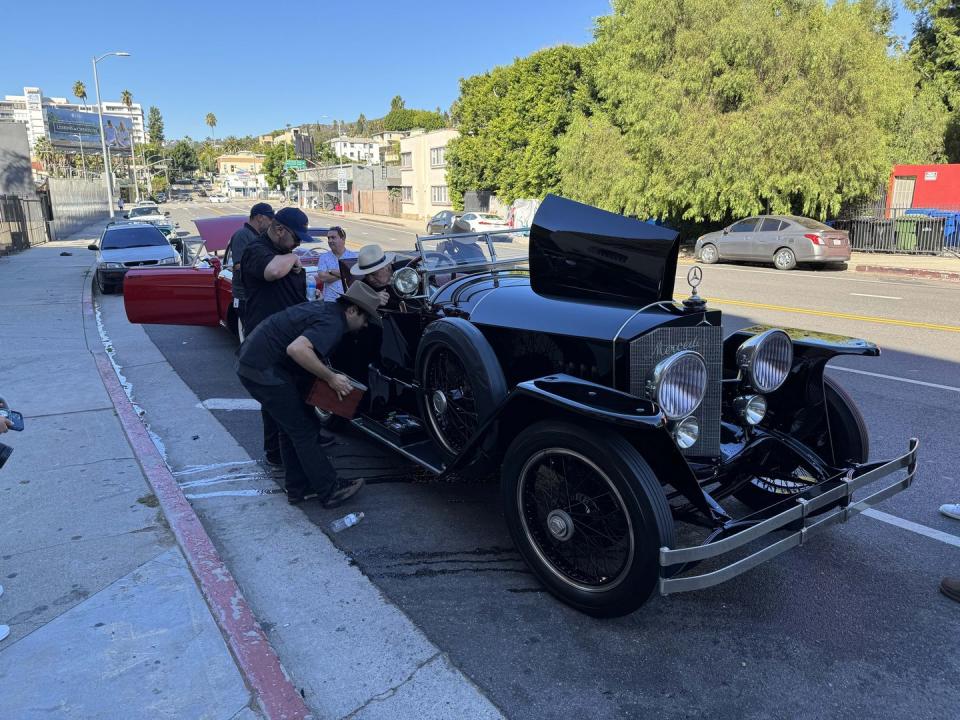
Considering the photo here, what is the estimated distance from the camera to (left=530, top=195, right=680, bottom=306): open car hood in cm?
349

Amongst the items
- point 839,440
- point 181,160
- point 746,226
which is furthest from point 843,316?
point 181,160

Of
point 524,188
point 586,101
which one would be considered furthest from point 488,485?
point 524,188

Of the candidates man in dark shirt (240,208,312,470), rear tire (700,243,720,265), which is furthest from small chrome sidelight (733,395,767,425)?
rear tire (700,243,720,265)

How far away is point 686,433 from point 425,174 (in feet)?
175

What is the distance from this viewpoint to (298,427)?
164 inches

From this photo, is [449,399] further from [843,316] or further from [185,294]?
[843,316]

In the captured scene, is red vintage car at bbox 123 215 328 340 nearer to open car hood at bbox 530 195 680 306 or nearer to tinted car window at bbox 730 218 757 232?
open car hood at bbox 530 195 680 306

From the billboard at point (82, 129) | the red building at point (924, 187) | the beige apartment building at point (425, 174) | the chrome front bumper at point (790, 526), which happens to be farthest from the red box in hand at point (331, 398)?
the billboard at point (82, 129)

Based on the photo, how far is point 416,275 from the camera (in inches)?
180

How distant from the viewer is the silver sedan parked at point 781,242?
709 inches

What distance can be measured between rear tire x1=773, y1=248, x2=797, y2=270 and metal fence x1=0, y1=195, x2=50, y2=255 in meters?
22.9

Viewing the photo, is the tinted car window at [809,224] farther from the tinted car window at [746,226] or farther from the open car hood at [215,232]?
the open car hood at [215,232]

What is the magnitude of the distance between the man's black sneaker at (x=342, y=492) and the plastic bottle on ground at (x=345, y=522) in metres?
0.16

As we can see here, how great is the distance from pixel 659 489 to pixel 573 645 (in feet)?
2.66
